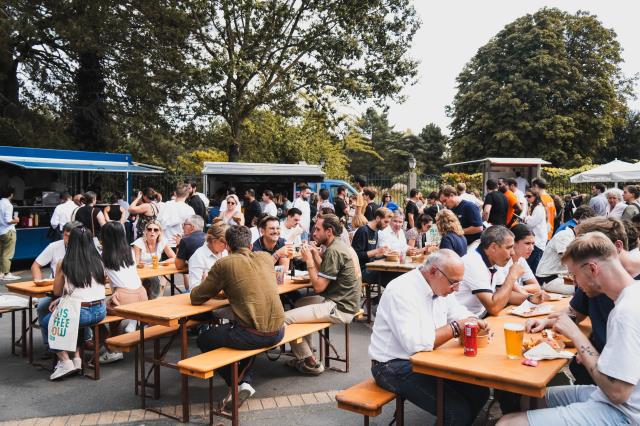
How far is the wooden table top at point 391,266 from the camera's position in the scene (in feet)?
22.1

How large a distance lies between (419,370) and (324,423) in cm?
139

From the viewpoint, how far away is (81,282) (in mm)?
4844

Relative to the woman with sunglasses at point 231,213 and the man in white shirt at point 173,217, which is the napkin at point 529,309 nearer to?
the man in white shirt at point 173,217

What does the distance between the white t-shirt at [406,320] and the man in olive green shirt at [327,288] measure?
1670mm

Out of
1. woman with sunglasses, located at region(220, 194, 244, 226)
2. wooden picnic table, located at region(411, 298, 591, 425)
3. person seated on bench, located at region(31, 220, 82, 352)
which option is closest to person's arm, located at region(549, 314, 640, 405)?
wooden picnic table, located at region(411, 298, 591, 425)

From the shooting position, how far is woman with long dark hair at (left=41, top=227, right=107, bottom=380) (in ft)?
15.9

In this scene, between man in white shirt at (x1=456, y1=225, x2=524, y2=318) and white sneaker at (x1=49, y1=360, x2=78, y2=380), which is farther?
white sneaker at (x1=49, y1=360, x2=78, y2=380)

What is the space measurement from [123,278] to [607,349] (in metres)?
4.47

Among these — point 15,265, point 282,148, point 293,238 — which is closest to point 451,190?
point 293,238

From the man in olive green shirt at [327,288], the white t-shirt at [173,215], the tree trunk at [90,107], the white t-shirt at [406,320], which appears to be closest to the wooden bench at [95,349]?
the man in olive green shirt at [327,288]

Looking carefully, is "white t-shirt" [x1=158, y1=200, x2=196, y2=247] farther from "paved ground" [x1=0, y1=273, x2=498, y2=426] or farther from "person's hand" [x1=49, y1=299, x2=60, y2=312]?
"person's hand" [x1=49, y1=299, x2=60, y2=312]

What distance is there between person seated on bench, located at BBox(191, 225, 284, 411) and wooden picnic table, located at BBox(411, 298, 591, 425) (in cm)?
148

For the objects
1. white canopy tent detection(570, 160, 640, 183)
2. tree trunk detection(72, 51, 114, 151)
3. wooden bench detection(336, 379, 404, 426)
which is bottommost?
wooden bench detection(336, 379, 404, 426)

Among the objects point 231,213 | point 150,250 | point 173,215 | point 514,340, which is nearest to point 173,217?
point 173,215
